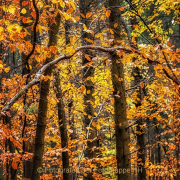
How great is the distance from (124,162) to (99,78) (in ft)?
22.4

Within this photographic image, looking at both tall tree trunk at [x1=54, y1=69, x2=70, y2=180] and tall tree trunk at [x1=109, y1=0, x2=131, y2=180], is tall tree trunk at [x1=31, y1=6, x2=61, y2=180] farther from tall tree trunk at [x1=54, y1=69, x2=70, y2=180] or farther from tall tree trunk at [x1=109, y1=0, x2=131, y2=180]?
tall tree trunk at [x1=54, y1=69, x2=70, y2=180]

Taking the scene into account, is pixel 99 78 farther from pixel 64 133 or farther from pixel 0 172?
pixel 0 172

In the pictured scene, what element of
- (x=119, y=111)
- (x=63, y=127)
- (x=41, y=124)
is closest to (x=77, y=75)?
(x=63, y=127)

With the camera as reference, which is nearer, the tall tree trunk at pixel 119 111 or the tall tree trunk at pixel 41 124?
the tall tree trunk at pixel 41 124

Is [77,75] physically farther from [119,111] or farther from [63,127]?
[119,111]

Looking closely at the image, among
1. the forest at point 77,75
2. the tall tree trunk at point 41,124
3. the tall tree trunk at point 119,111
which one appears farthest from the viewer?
the tall tree trunk at point 119,111

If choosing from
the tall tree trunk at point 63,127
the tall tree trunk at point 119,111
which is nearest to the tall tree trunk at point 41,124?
the tall tree trunk at point 119,111

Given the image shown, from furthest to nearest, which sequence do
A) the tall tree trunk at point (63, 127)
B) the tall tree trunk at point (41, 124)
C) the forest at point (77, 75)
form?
the tall tree trunk at point (63, 127), the tall tree trunk at point (41, 124), the forest at point (77, 75)

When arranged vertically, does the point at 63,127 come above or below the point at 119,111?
below

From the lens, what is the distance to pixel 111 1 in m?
4.53

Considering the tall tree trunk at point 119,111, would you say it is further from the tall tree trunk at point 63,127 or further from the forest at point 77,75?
the tall tree trunk at point 63,127

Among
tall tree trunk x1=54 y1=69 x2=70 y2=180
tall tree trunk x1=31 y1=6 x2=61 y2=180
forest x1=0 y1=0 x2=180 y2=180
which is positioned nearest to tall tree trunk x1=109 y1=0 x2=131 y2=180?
forest x1=0 y1=0 x2=180 y2=180

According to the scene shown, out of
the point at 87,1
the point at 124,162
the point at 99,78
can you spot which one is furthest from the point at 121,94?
the point at 99,78

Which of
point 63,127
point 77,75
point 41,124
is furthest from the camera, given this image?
point 77,75
